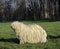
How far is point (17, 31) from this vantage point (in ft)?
38.8

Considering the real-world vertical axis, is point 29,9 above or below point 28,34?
below

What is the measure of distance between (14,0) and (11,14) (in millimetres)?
4464

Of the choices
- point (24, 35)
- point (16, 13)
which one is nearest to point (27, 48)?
point (24, 35)

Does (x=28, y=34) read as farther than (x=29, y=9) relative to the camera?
No

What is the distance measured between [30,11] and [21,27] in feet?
94.6

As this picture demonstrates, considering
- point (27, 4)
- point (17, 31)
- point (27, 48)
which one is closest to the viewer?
point (27, 48)

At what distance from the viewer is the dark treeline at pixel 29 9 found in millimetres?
39625

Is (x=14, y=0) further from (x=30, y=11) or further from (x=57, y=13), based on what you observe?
(x=57, y=13)

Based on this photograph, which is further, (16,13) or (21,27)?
(16,13)

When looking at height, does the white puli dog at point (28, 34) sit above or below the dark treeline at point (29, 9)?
above

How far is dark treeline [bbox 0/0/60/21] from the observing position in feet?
130

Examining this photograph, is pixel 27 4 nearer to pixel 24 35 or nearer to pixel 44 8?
pixel 44 8

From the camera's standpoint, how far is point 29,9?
135 feet

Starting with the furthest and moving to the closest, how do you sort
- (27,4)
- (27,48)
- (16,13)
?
(27,4)
(16,13)
(27,48)
